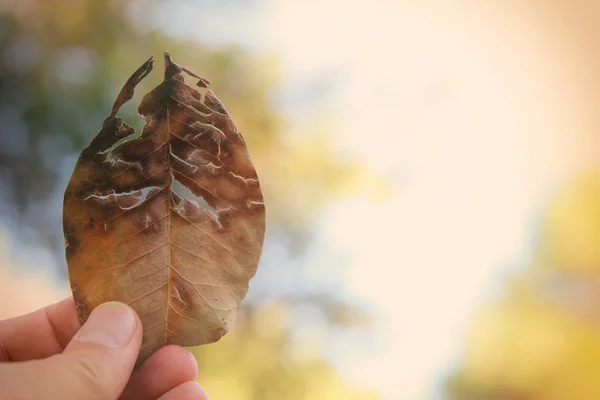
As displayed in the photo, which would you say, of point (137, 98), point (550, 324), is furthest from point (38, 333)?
point (550, 324)

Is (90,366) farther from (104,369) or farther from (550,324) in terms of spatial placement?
(550,324)

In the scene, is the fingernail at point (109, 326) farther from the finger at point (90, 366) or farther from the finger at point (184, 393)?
the finger at point (184, 393)

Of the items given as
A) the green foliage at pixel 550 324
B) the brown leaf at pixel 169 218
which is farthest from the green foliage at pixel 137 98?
the brown leaf at pixel 169 218

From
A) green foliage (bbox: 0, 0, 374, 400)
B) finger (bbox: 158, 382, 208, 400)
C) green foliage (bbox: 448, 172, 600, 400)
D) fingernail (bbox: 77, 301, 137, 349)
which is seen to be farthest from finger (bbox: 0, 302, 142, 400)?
green foliage (bbox: 448, 172, 600, 400)

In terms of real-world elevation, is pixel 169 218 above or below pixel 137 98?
below

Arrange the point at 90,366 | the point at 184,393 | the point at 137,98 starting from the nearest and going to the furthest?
1. the point at 90,366
2. the point at 184,393
3. the point at 137,98

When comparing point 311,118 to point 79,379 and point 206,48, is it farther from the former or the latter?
point 79,379
